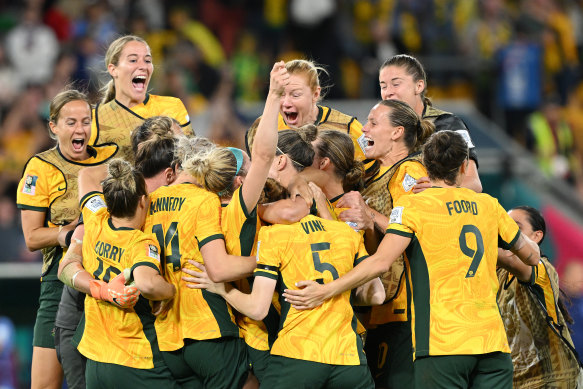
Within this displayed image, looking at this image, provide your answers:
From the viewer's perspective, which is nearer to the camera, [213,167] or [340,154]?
[213,167]

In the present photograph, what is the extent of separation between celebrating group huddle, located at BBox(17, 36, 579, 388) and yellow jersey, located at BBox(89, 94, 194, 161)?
1.88 ft

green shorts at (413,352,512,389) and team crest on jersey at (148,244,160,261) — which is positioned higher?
team crest on jersey at (148,244,160,261)

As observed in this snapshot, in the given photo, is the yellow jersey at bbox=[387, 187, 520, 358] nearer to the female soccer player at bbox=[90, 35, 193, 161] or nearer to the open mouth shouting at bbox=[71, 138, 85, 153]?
the female soccer player at bbox=[90, 35, 193, 161]

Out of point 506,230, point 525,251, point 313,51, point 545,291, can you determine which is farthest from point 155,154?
point 313,51

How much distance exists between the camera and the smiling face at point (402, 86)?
5.73m

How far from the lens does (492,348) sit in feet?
14.5

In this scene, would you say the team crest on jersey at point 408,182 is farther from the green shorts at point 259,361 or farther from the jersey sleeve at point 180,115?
the jersey sleeve at point 180,115

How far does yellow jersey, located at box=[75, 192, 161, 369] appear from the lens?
4.59 m

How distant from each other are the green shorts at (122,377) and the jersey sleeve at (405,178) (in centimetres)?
168

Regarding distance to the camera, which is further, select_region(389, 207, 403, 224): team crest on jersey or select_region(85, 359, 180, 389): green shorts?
select_region(85, 359, 180, 389): green shorts

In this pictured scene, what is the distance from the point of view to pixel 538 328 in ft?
18.0

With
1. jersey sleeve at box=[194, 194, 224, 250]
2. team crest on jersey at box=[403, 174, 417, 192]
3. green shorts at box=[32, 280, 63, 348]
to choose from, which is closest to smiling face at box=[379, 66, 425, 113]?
team crest on jersey at box=[403, 174, 417, 192]

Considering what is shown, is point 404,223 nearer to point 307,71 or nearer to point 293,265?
point 293,265

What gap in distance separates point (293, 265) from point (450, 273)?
0.81 metres
